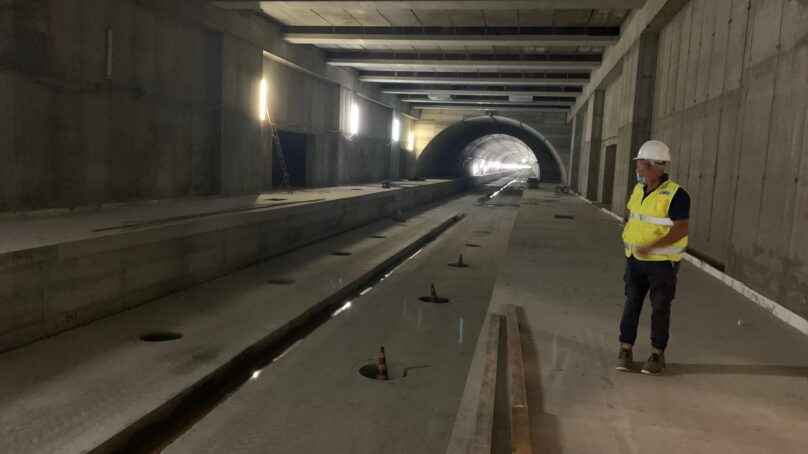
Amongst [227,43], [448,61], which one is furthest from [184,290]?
[448,61]

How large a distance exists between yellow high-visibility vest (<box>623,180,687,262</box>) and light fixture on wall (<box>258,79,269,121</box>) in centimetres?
1108

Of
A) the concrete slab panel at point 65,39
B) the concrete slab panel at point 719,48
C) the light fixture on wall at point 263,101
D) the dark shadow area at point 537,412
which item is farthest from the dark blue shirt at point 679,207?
the light fixture on wall at point 263,101

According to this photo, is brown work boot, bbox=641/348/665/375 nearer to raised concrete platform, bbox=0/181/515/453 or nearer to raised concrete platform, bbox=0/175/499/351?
raised concrete platform, bbox=0/181/515/453

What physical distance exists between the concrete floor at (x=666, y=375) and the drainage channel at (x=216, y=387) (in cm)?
237

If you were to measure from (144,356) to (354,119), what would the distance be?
15.7m

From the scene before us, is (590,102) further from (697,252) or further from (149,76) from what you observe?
(149,76)

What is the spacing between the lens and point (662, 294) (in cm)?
363

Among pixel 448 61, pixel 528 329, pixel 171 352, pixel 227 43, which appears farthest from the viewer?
pixel 448 61

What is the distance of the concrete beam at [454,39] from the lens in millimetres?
13164

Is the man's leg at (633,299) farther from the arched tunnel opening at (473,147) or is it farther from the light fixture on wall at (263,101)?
the arched tunnel opening at (473,147)

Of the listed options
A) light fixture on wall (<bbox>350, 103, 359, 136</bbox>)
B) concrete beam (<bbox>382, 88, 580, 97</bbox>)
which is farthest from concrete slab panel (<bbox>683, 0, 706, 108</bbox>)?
light fixture on wall (<bbox>350, 103, 359, 136</bbox>)

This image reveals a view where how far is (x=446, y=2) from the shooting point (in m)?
10.7

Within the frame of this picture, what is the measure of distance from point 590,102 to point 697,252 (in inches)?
458

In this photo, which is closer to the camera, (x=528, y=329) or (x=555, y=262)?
(x=528, y=329)
